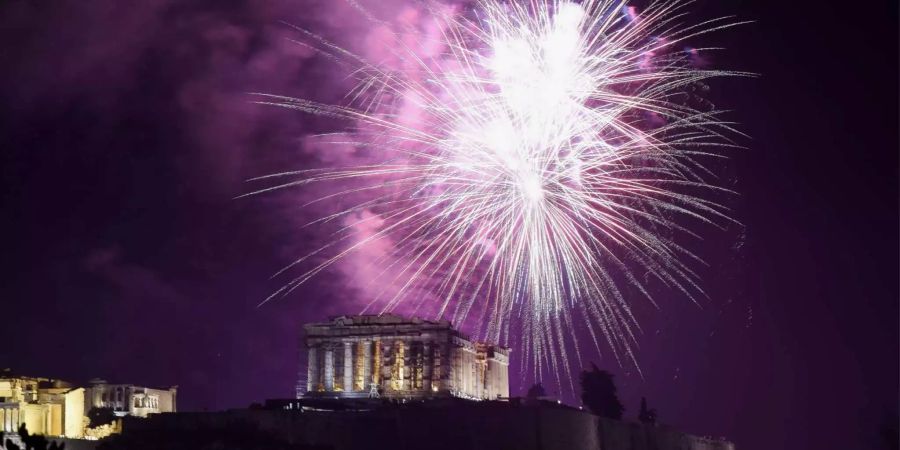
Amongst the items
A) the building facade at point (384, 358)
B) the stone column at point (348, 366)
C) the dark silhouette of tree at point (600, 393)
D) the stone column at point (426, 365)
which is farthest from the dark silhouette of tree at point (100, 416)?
the dark silhouette of tree at point (600, 393)

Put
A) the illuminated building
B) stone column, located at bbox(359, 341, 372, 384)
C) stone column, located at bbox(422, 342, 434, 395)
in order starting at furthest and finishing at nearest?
stone column, located at bbox(359, 341, 372, 384) < stone column, located at bbox(422, 342, 434, 395) < the illuminated building

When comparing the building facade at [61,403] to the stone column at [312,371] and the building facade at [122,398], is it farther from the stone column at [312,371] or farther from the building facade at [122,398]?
the stone column at [312,371]

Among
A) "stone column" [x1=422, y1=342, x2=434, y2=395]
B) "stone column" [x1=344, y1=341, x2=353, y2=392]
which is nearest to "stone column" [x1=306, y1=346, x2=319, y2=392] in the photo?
"stone column" [x1=344, y1=341, x2=353, y2=392]

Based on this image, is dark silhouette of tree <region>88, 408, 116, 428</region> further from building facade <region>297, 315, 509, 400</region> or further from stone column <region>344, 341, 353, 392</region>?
stone column <region>344, 341, 353, 392</region>

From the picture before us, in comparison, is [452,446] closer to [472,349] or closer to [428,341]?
[428,341]

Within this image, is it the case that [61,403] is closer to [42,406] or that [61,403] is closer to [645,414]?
[42,406]

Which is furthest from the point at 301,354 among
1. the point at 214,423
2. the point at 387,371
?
the point at 214,423
